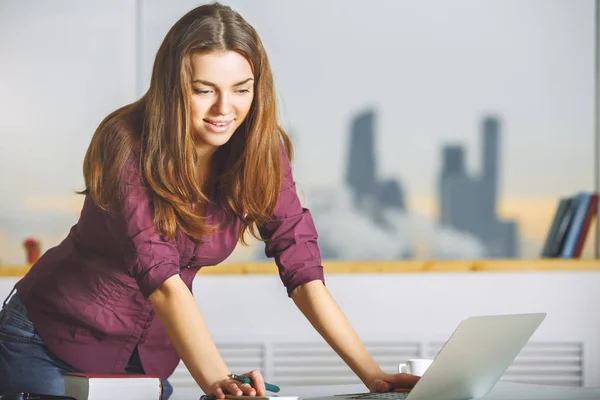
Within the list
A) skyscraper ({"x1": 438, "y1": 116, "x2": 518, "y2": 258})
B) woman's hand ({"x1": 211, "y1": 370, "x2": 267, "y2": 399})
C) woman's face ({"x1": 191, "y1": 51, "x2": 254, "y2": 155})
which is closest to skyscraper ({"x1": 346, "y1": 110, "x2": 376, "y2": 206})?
skyscraper ({"x1": 438, "y1": 116, "x2": 518, "y2": 258})

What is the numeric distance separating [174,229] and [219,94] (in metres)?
0.24

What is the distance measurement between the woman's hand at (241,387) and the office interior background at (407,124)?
2.45 m

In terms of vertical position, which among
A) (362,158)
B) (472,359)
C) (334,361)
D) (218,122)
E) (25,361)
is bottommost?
(334,361)

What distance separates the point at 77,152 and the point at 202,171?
215 cm

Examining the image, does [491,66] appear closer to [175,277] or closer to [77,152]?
[77,152]

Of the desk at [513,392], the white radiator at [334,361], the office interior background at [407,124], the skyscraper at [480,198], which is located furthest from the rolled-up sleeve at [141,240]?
the skyscraper at [480,198]

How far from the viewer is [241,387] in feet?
4.36

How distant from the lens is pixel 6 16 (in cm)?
377

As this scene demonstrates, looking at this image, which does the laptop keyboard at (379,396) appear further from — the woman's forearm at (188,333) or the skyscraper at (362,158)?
the skyscraper at (362,158)

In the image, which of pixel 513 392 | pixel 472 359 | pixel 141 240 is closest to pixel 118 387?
pixel 141 240

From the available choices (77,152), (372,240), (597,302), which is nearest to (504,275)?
(597,302)

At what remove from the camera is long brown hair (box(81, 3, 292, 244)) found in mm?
1562

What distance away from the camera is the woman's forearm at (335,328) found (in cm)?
166

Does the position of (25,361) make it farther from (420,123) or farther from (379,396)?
(420,123)
